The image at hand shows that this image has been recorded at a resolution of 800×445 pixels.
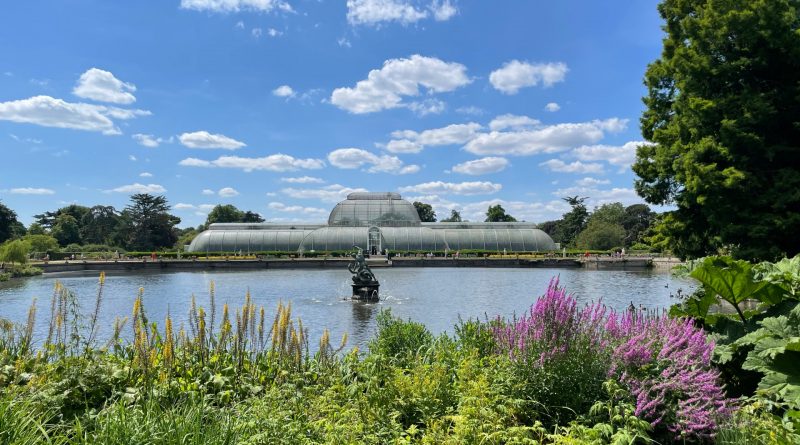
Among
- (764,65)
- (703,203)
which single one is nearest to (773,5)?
(764,65)

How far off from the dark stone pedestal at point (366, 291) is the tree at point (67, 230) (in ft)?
260

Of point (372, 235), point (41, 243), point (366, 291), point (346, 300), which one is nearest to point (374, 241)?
point (372, 235)

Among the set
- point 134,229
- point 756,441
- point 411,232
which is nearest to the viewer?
point 756,441

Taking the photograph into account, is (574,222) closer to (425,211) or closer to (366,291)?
(425,211)

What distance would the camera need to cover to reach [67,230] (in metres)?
84.9

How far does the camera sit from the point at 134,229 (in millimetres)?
82750

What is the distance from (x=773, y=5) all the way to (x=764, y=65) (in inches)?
60.5

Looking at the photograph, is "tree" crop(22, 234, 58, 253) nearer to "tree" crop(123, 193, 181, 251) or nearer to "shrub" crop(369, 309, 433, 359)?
"tree" crop(123, 193, 181, 251)

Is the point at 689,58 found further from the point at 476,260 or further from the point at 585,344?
the point at 476,260

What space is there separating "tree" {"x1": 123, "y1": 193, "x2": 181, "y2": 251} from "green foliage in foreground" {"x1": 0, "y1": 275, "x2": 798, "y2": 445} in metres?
81.9

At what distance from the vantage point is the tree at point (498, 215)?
347 feet

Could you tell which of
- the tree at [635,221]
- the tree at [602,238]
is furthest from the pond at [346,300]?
the tree at [635,221]

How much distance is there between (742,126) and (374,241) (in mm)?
57466

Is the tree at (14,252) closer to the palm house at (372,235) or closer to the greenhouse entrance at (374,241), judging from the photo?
the palm house at (372,235)
